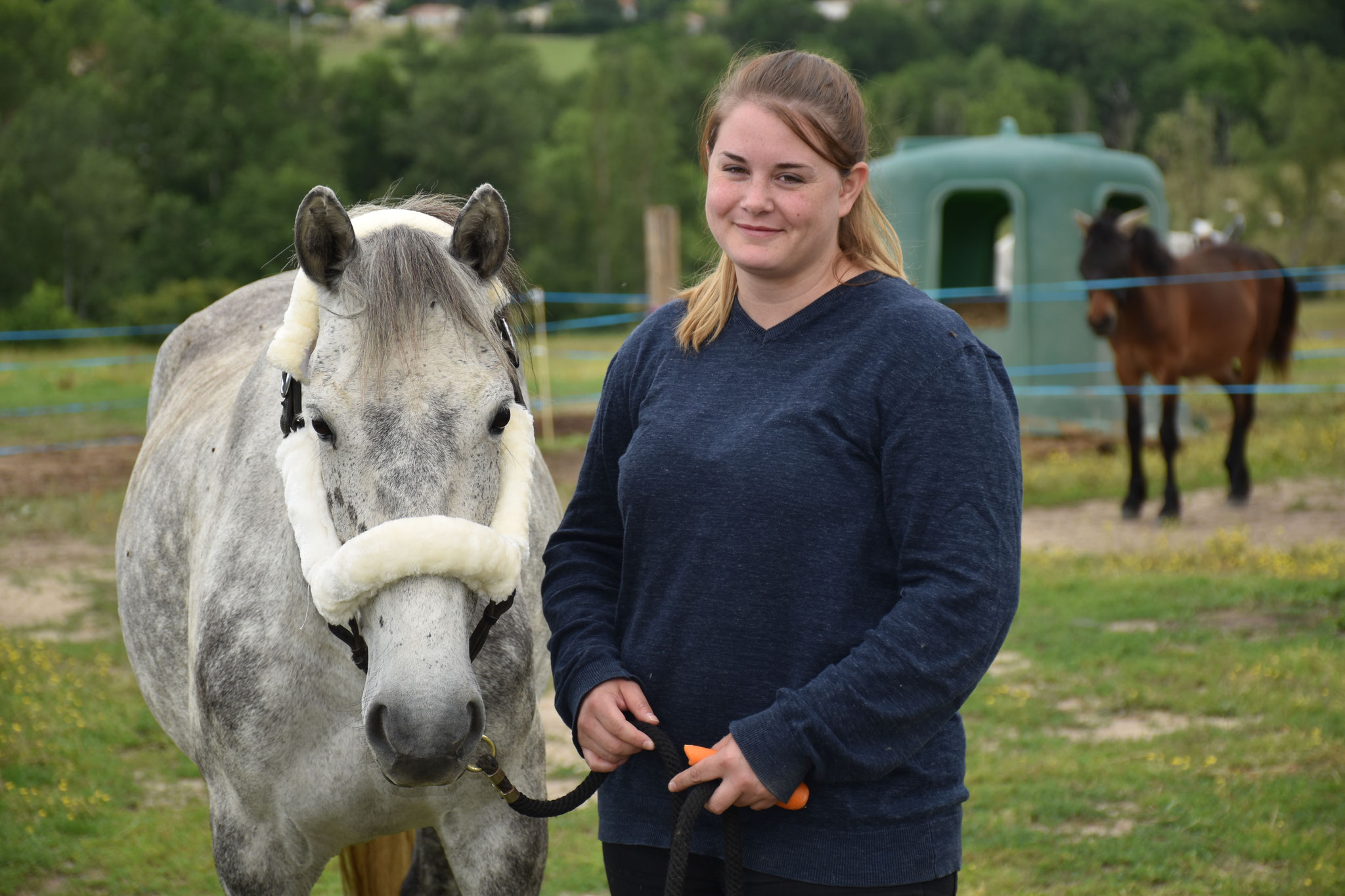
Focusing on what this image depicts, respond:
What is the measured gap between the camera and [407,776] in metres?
1.51

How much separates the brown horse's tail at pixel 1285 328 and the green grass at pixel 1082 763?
371 centimetres

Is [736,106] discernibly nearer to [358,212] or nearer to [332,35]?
[358,212]

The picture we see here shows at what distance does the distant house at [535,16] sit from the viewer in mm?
79188

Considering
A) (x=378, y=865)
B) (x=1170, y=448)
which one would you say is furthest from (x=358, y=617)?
(x=1170, y=448)

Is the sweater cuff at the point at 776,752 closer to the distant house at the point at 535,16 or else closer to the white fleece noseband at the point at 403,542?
the white fleece noseband at the point at 403,542

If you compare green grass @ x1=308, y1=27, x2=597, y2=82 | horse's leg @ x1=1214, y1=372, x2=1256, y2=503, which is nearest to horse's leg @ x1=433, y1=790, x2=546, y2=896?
horse's leg @ x1=1214, y1=372, x2=1256, y2=503

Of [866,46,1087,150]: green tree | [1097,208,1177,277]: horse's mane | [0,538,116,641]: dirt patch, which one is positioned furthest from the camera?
[866,46,1087,150]: green tree

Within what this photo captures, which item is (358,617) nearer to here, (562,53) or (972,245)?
(972,245)

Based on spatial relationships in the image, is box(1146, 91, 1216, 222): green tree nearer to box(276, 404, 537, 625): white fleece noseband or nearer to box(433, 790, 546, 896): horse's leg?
box(433, 790, 546, 896): horse's leg

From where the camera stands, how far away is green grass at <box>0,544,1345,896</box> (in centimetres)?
351

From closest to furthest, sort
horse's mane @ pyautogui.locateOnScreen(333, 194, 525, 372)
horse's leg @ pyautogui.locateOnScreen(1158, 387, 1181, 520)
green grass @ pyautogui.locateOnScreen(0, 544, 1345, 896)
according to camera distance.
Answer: horse's mane @ pyautogui.locateOnScreen(333, 194, 525, 372), green grass @ pyautogui.locateOnScreen(0, 544, 1345, 896), horse's leg @ pyautogui.locateOnScreen(1158, 387, 1181, 520)

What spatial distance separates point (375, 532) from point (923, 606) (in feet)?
2.32

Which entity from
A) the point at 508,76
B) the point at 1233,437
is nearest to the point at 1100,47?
the point at 508,76

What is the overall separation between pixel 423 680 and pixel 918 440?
69 centimetres
